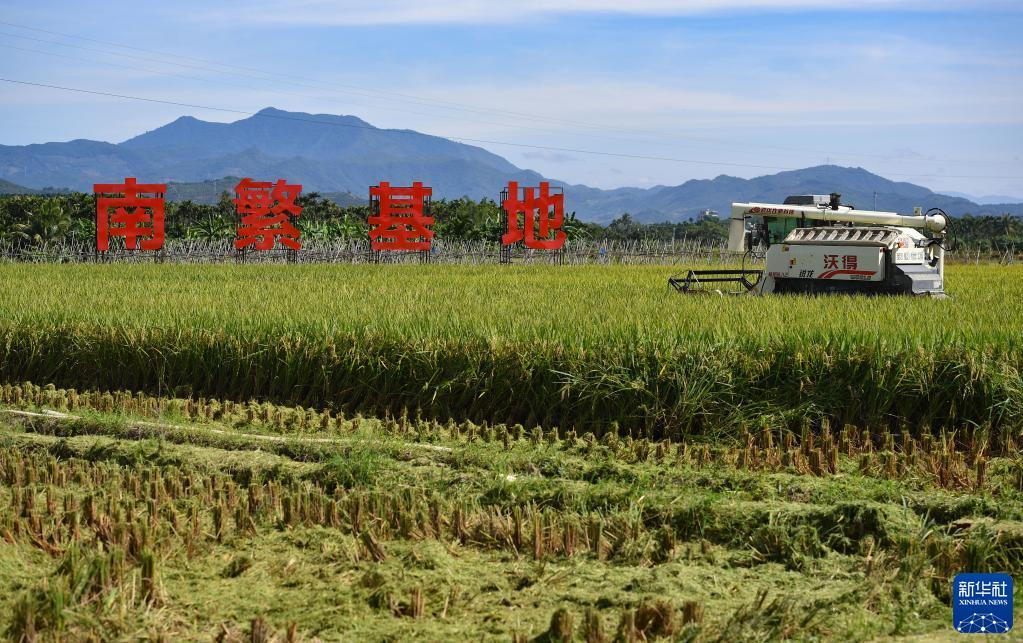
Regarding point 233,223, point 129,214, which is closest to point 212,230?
point 233,223

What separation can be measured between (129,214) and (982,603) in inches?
1232

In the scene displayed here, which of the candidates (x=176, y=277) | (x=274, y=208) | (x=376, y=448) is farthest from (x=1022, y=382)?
(x=274, y=208)

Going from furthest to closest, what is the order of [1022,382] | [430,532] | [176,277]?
[176,277] < [1022,382] < [430,532]

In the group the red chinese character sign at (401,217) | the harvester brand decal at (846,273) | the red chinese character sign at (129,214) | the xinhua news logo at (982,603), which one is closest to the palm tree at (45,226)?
the red chinese character sign at (129,214)

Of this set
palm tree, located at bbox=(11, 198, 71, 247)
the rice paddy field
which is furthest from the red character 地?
the rice paddy field

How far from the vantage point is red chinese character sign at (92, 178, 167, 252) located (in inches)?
1195

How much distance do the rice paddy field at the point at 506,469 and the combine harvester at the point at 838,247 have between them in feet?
4.25

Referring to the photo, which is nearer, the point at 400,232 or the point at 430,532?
the point at 430,532

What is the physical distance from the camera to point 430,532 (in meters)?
4.61

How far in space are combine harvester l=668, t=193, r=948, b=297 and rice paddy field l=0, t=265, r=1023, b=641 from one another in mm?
1296

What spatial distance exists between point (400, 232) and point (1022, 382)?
2558 cm

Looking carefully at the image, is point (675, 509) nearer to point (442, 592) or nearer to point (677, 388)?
point (442, 592)

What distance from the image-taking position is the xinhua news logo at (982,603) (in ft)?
11.9

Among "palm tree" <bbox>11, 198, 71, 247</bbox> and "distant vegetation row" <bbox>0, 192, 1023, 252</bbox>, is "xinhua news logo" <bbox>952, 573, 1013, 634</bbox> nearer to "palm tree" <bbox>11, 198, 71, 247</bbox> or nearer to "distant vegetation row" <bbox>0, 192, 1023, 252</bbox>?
"distant vegetation row" <bbox>0, 192, 1023, 252</bbox>
